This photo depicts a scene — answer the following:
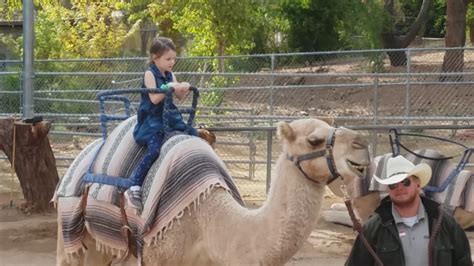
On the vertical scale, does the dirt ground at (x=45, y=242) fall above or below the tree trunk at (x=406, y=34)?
below

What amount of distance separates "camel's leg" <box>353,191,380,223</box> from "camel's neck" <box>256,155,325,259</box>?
3.10 metres

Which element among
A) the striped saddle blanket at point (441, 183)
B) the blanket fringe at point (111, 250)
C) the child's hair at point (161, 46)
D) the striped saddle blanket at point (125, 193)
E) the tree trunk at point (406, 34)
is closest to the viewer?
the striped saddle blanket at point (125, 193)

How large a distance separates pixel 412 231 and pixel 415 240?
4 centimetres

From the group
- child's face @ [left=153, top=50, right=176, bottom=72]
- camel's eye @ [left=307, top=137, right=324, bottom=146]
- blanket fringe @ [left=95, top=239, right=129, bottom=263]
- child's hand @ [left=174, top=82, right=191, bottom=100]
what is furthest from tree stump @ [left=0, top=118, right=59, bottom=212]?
camel's eye @ [left=307, top=137, right=324, bottom=146]

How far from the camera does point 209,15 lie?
60.5 feet

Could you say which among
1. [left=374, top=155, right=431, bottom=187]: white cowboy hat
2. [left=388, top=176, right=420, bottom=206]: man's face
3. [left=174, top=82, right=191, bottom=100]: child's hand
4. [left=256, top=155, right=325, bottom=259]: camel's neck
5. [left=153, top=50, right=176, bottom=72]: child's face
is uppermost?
[left=153, top=50, right=176, bottom=72]: child's face

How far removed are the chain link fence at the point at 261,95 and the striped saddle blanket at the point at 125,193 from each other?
6446 mm

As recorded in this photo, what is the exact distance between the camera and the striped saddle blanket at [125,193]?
561cm

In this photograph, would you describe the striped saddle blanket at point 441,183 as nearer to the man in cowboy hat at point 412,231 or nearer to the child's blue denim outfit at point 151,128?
the child's blue denim outfit at point 151,128

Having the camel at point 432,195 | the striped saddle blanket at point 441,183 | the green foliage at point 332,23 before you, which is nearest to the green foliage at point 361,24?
the green foliage at point 332,23

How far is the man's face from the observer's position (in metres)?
4.16

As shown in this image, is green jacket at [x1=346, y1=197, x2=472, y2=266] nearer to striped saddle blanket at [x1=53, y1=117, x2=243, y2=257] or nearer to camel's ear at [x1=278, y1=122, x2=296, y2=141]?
camel's ear at [x1=278, y1=122, x2=296, y2=141]

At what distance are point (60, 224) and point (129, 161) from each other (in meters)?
0.85

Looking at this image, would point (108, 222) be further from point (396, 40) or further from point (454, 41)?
point (396, 40)
